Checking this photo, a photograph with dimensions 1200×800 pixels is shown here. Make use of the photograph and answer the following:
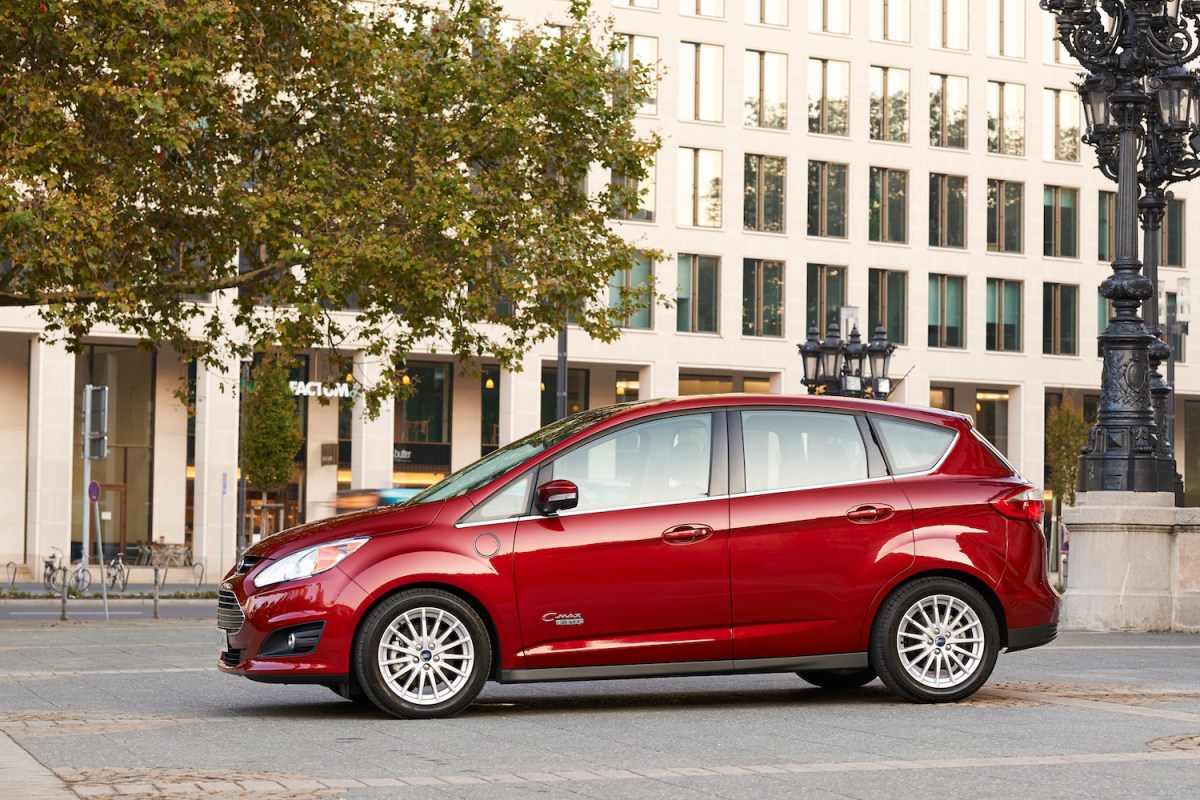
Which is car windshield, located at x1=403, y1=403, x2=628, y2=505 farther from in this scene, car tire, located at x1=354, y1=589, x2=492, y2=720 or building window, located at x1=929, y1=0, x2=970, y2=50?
building window, located at x1=929, y1=0, x2=970, y2=50

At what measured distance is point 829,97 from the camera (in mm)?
57406

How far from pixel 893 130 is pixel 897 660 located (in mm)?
49066

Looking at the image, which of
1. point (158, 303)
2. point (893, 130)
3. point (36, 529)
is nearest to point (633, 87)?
point (158, 303)

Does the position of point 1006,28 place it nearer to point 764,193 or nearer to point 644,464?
point 764,193

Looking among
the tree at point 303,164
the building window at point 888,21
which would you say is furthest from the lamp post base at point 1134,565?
the building window at point 888,21

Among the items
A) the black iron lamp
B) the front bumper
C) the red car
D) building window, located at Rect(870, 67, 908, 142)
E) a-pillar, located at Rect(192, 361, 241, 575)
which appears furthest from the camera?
building window, located at Rect(870, 67, 908, 142)

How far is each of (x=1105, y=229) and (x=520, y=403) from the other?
68.6 feet

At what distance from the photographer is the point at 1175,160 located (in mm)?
23641

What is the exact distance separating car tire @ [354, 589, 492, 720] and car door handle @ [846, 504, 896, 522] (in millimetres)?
2153

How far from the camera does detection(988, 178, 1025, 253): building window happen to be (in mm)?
59969

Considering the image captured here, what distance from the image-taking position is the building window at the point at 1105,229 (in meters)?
61.9

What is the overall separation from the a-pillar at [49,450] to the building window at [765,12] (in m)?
21.6

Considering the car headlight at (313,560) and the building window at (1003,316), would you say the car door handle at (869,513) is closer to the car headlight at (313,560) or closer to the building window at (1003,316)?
the car headlight at (313,560)

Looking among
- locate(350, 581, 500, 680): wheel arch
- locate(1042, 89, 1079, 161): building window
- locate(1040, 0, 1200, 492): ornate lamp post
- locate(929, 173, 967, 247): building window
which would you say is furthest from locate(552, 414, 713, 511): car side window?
locate(1042, 89, 1079, 161): building window
